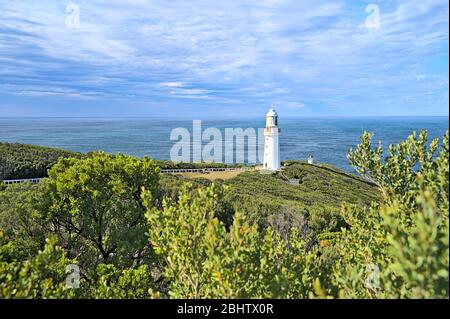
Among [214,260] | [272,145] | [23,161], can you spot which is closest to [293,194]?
[272,145]

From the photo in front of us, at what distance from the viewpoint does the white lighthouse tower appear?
63219 mm

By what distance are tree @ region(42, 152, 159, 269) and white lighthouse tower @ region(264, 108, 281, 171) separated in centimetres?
5002

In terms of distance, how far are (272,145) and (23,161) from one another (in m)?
37.6

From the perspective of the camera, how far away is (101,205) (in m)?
13.5

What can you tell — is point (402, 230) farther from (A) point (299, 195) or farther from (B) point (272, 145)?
(B) point (272, 145)

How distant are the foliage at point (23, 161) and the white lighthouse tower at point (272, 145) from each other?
33101 mm

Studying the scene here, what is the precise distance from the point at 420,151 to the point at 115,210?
1043 centimetres

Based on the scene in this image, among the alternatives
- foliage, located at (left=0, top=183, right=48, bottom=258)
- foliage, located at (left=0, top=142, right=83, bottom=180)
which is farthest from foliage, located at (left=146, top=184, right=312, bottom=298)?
foliage, located at (left=0, top=142, right=83, bottom=180)

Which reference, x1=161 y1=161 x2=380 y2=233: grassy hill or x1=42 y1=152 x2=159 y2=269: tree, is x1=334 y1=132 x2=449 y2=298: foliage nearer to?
x1=161 y1=161 x2=380 y2=233: grassy hill

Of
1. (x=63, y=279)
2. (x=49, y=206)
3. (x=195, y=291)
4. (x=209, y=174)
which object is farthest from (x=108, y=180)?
(x=209, y=174)

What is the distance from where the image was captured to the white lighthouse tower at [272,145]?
207ft

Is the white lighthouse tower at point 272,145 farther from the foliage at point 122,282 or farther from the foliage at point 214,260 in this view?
the foliage at point 214,260

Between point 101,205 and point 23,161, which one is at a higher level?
point 23,161
